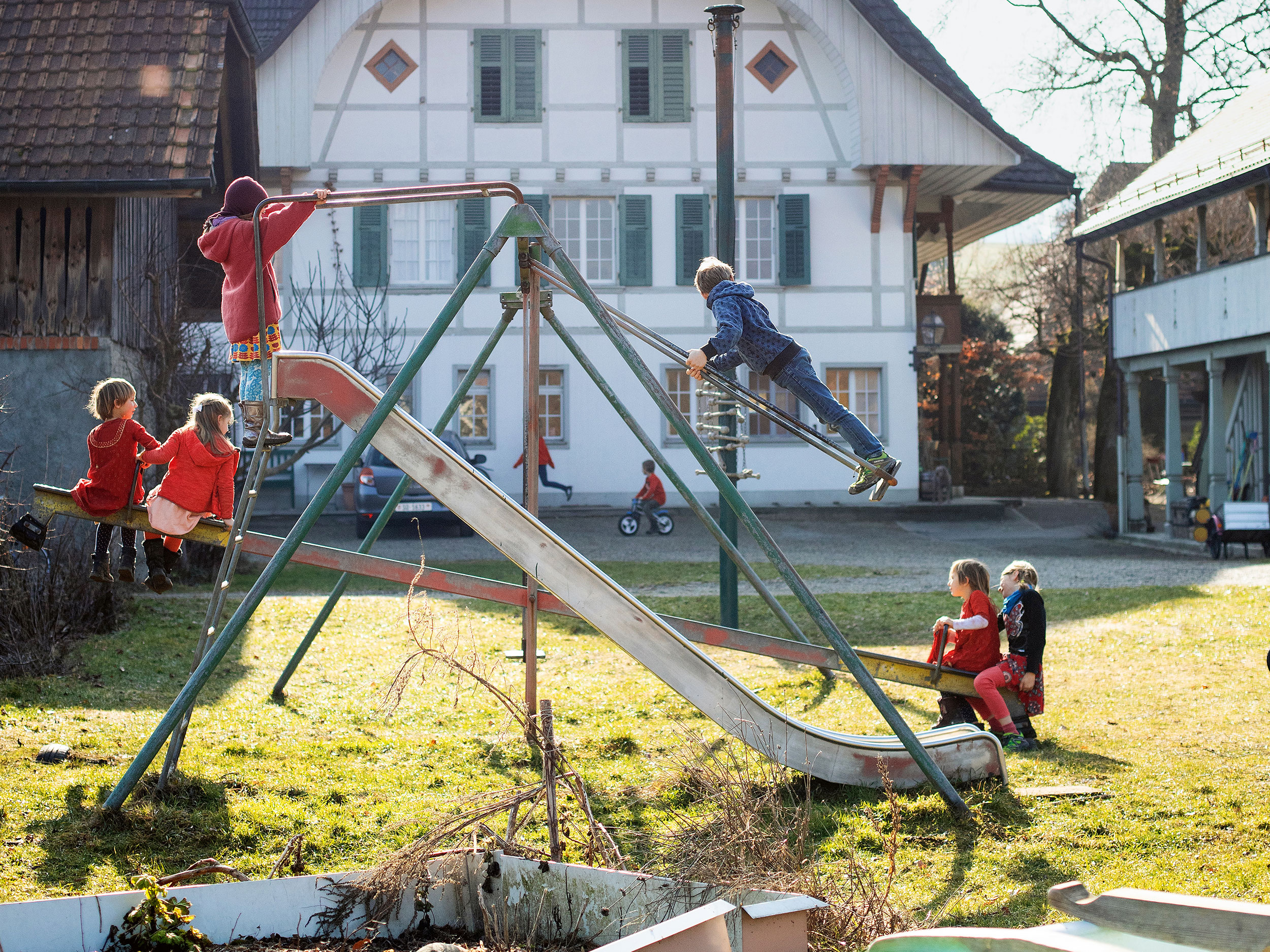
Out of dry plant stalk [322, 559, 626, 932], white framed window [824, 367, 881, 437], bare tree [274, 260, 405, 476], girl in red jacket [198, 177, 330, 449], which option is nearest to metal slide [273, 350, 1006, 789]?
girl in red jacket [198, 177, 330, 449]

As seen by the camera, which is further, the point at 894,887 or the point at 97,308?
the point at 97,308

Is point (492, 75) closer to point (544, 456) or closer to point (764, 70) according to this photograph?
point (764, 70)

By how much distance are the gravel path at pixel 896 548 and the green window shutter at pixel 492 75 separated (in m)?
8.39

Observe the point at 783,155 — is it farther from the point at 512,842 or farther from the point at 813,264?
the point at 512,842

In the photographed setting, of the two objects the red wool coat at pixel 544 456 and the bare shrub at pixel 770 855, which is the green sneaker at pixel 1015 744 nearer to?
the bare shrub at pixel 770 855

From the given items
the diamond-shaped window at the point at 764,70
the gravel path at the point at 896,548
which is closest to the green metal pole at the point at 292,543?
the gravel path at the point at 896,548

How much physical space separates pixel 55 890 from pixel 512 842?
5.67 feet

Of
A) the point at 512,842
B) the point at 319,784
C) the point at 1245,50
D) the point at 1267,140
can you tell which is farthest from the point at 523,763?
the point at 1245,50

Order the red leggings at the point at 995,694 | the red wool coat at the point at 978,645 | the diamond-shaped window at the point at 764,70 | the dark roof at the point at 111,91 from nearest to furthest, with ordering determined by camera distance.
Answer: the red leggings at the point at 995,694
the red wool coat at the point at 978,645
the dark roof at the point at 111,91
the diamond-shaped window at the point at 764,70

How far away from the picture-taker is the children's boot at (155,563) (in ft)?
20.9

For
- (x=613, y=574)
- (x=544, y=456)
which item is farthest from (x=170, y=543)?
(x=544, y=456)

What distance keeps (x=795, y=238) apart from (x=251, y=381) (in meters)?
20.5

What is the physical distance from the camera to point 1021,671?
707 cm

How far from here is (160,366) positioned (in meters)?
14.2
